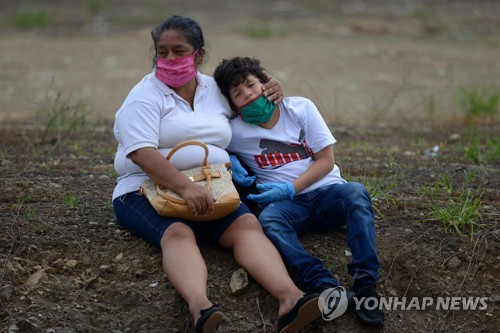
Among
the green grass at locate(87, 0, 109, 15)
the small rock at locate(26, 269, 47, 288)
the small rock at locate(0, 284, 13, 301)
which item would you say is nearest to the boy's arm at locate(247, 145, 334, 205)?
the small rock at locate(26, 269, 47, 288)

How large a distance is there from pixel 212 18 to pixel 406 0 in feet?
12.6

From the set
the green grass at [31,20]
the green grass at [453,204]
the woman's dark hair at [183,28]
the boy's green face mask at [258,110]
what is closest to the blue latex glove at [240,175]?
the boy's green face mask at [258,110]

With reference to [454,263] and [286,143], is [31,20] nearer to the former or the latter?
[286,143]

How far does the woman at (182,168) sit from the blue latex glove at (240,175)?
0.10 meters

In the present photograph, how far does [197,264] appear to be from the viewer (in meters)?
3.65

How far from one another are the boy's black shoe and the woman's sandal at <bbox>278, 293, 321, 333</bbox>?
0.30 meters

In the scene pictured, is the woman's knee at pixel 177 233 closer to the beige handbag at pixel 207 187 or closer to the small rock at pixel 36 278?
the beige handbag at pixel 207 187

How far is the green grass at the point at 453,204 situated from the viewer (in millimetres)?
4301

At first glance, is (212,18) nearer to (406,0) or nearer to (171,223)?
(406,0)

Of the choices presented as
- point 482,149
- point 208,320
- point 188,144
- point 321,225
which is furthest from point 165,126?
point 482,149

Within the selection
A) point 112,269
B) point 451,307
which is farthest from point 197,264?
point 451,307

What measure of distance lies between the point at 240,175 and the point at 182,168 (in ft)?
0.99

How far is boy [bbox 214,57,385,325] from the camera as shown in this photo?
3.77 metres

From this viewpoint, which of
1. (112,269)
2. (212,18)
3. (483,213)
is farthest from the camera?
(212,18)
